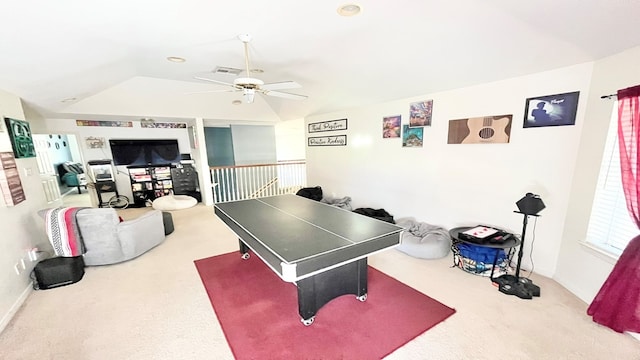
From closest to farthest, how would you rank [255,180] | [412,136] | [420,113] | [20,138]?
[20,138]
[420,113]
[412,136]
[255,180]

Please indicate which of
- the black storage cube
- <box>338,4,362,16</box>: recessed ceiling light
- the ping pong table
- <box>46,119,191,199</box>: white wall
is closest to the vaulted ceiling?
<box>338,4,362,16</box>: recessed ceiling light

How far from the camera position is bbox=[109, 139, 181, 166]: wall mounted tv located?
6418 mm

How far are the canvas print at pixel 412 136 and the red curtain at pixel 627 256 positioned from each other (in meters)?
2.18

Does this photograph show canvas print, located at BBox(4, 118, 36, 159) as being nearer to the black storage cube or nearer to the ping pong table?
the black storage cube

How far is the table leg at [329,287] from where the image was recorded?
2244 millimetres

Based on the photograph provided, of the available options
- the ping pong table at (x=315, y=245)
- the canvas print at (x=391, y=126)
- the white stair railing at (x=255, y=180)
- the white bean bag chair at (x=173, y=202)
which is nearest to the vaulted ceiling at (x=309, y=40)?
the canvas print at (x=391, y=126)

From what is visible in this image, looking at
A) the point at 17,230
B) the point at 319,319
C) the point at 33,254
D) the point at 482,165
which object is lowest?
the point at 319,319

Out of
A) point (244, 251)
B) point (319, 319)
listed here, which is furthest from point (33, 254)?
point (319, 319)

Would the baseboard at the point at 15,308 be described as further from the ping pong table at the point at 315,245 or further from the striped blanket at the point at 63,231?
the ping pong table at the point at 315,245

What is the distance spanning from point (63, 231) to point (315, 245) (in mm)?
3325

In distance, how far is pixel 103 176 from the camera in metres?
6.19

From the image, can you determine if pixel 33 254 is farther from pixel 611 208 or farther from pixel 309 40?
pixel 611 208

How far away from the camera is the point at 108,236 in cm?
340

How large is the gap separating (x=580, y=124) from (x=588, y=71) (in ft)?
1.69
